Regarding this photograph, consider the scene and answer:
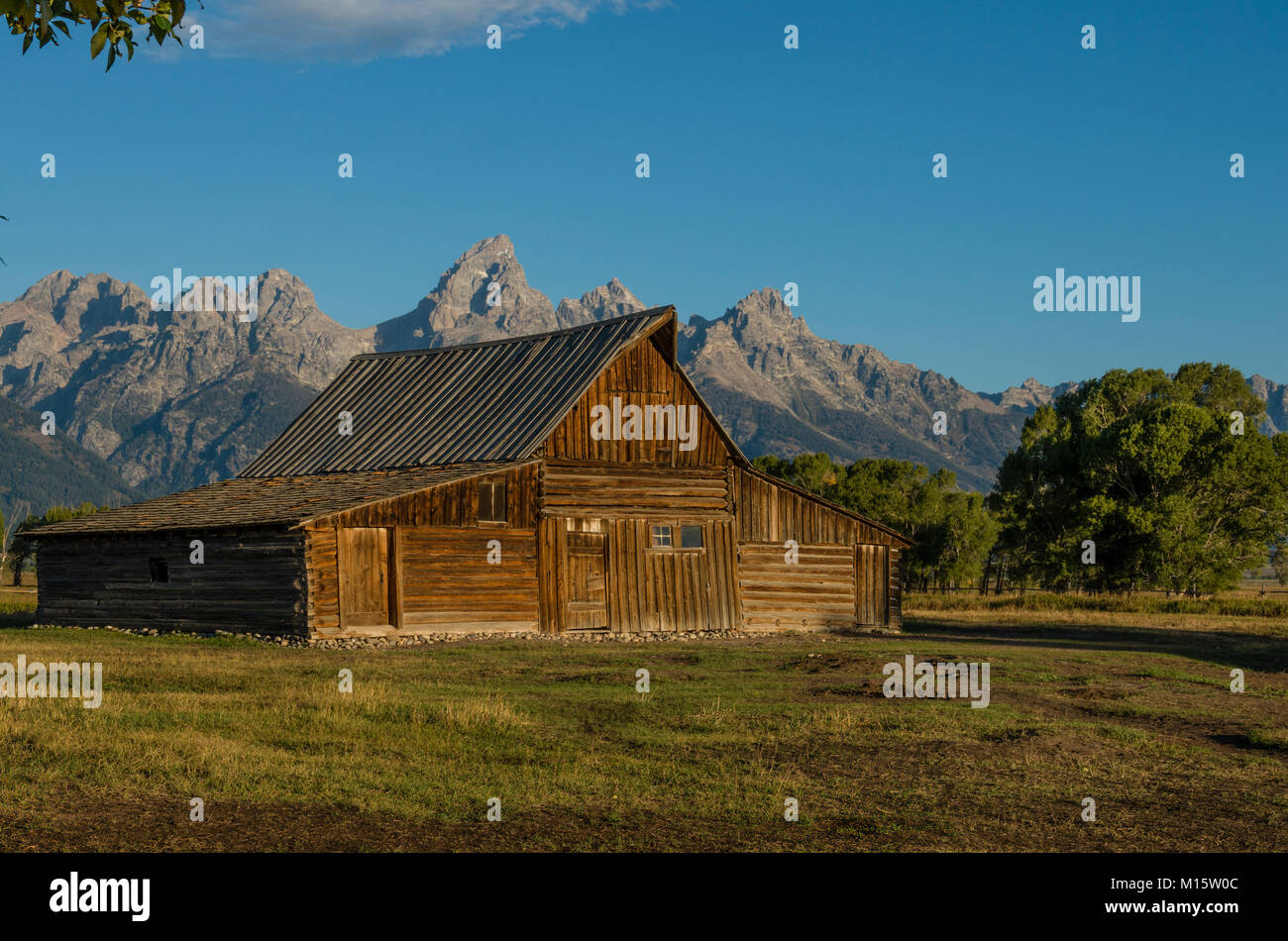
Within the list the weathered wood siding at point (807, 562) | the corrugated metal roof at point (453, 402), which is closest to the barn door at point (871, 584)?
the weathered wood siding at point (807, 562)

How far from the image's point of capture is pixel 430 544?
108 feet

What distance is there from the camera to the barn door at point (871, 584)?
41062mm

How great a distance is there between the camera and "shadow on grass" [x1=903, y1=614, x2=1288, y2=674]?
98.1 ft

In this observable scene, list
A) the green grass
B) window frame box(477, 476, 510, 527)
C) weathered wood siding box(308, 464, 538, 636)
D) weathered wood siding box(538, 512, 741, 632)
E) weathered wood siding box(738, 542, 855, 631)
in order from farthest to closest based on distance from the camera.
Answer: the green grass < weathered wood siding box(738, 542, 855, 631) < weathered wood siding box(538, 512, 741, 632) < window frame box(477, 476, 510, 527) < weathered wood siding box(308, 464, 538, 636)

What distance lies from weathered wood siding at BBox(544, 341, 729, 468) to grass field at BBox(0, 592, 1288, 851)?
39.2 ft

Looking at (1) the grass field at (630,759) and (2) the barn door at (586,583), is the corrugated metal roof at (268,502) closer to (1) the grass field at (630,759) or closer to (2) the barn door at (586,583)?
(2) the barn door at (586,583)

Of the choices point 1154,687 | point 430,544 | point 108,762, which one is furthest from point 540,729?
point 430,544

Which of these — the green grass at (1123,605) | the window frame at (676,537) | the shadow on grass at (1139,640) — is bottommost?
the green grass at (1123,605)

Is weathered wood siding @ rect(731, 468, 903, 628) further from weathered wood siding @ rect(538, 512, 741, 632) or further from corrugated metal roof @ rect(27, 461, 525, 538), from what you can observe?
corrugated metal roof @ rect(27, 461, 525, 538)

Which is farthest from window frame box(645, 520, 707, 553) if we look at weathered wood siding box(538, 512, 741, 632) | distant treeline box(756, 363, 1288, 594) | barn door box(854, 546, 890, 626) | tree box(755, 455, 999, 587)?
tree box(755, 455, 999, 587)

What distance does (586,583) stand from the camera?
1407 inches

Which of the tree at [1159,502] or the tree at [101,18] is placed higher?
the tree at [101,18]

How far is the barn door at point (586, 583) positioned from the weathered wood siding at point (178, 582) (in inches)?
315
